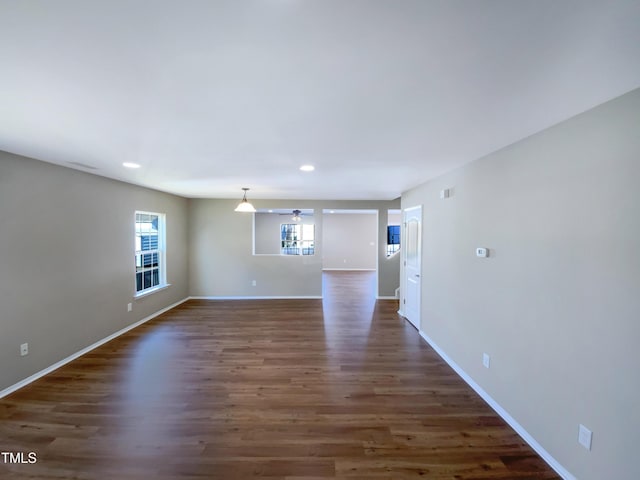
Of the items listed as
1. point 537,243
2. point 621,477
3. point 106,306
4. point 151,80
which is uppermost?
point 151,80

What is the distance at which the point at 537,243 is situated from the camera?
2.12 meters

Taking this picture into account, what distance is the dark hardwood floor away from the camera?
1.92 m

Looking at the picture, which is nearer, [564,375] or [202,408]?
[564,375]

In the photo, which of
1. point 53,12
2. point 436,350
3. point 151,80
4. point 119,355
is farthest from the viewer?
point 436,350

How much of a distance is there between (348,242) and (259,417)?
9.45 m

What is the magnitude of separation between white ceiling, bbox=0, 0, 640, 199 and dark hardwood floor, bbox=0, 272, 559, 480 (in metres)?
2.45

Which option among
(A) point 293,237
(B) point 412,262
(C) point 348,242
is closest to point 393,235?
(C) point 348,242

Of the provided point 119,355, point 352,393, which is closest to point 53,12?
point 352,393

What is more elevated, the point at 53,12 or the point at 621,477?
the point at 53,12

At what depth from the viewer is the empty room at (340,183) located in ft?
3.63

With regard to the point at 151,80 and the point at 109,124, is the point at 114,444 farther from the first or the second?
the point at 151,80

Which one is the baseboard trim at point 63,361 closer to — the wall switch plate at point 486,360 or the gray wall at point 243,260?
the gray wall at point 243,260

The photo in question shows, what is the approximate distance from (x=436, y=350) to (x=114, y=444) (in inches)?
145

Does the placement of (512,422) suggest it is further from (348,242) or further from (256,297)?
(348,242)
